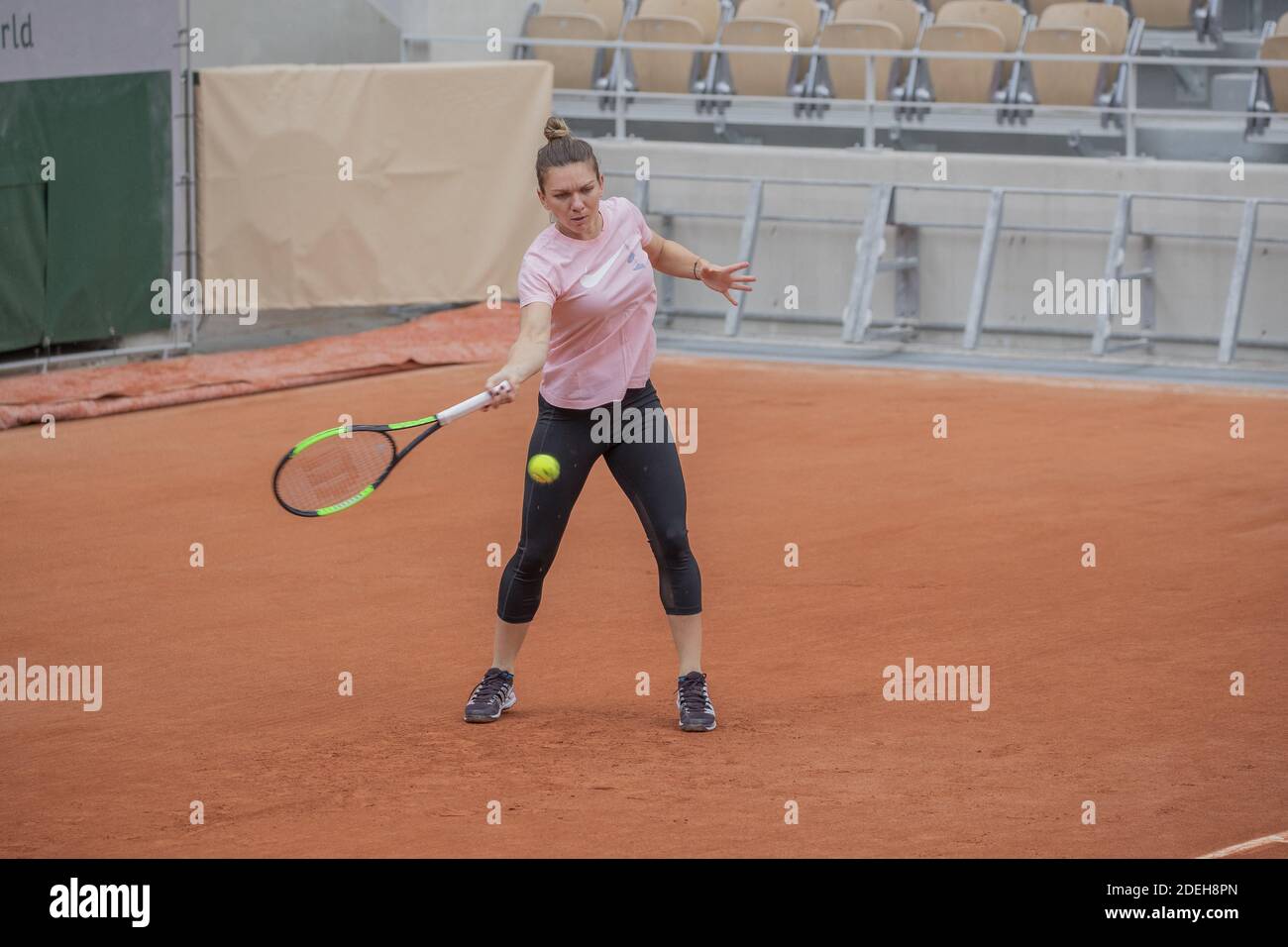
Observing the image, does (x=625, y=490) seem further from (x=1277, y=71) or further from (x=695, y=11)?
(x=695, y=11)

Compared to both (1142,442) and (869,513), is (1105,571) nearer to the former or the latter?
(869,513)

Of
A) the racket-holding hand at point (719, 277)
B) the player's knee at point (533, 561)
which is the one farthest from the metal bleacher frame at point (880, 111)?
the player's knee at point (533, 561)

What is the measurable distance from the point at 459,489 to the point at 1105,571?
4304 millimetres

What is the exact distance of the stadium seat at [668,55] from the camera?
1955cm

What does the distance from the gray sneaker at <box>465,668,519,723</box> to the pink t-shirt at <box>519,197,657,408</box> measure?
1.13m

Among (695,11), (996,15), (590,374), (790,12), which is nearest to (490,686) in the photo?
(590,374)

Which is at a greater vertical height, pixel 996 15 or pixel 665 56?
pixel 996 15

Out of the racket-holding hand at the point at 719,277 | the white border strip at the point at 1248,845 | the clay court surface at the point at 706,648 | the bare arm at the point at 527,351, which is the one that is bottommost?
the clay court surface at the point at 706,648

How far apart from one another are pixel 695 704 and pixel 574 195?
1.94 metres

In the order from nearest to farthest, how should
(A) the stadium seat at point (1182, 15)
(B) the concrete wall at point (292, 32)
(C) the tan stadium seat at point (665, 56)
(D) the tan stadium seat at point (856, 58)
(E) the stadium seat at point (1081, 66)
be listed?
(E) the stadium seat at point (1081, 66), (B) the concrete wall at point (292, 32), (D) the tan stadium seat at point (856, 58), (C) the tan stadium seat at point (665, 56), (A) the stadium seat at point (1182, 15)

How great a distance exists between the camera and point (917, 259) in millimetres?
17688

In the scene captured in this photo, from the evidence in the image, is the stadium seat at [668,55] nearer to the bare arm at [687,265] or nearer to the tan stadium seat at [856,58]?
the tan stadium seat at [856,58]

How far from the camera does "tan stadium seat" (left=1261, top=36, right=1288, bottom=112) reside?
16.8 metres

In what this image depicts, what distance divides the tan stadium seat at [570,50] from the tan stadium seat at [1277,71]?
709 centimetres
